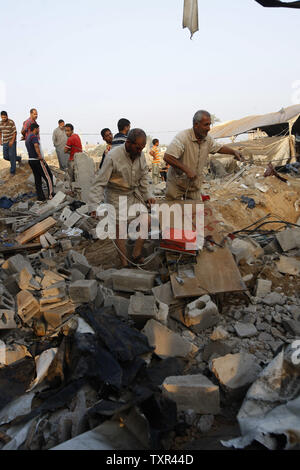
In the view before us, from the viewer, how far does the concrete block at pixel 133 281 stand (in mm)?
3684

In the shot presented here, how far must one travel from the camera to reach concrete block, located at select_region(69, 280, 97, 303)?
3.36 m

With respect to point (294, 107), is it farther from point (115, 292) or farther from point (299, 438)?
point (299, 438)

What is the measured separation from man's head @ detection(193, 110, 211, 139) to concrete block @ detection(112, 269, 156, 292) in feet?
6.19

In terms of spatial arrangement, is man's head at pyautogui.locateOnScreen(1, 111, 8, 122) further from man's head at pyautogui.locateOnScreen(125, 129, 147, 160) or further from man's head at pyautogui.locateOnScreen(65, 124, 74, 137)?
man's head at pyautogui.locateOnScreen(125, 129, 147, 160)

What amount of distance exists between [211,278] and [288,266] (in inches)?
50.6

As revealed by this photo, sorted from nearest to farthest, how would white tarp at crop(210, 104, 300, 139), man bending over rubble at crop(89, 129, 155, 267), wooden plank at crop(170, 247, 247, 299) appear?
wooden plank at crop(170, 247, 247, 299) < man bending over rubble at crop(89, 129, 155, 267) < white tarp at crop(210, 104, 300, 139)

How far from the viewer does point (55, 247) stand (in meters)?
5.72

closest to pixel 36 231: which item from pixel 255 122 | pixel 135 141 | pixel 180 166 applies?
pixel 135 141

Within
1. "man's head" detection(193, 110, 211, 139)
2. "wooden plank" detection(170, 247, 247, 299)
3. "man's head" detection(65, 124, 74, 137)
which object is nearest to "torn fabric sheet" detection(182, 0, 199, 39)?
"man's head" detection(193, 110, 211, 139)

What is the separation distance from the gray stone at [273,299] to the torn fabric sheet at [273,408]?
1325 mm

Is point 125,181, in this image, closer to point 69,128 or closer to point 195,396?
point 195,396

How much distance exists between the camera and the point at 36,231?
600 centimetres

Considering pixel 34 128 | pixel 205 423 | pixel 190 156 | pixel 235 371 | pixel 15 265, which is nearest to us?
pixel 205 423
